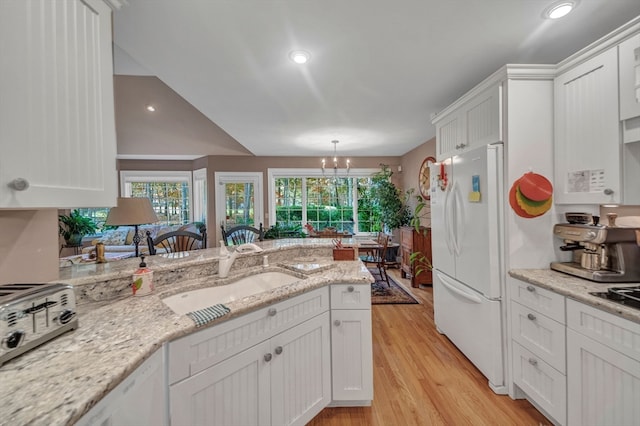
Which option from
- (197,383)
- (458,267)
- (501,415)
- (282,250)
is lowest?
(501,415)

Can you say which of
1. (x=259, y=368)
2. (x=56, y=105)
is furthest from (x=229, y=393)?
(x=56, y=105)

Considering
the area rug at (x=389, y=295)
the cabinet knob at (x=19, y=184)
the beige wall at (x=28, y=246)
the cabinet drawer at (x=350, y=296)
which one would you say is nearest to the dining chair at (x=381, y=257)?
the area rug at (x=389, y=295)

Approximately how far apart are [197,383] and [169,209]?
5847mm

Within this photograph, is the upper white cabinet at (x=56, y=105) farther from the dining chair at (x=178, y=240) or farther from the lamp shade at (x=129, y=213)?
the dining chair at (x=178, y=240)

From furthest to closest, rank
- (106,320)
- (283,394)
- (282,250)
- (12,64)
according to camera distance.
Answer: (282,250), (283,394), (106,320), (12,64)

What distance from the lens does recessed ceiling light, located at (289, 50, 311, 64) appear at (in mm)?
1851

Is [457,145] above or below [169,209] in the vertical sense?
above

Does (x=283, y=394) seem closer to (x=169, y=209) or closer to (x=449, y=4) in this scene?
(x=449, y=4)

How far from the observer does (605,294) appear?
1278 millimetres

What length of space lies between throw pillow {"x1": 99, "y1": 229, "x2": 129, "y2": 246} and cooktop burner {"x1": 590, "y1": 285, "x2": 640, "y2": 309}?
6.55 metres

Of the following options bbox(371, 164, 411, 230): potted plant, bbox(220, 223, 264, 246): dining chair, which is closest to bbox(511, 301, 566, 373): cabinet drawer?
bbox(220, 223, 264, 246): dining chair

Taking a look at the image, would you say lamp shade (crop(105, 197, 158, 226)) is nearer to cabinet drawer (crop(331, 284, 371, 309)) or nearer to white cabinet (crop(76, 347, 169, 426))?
white cabinet (crop(76, 347, 169, 426))

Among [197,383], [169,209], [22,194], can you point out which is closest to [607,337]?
[197,383]

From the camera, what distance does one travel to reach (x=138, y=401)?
0.80 m
